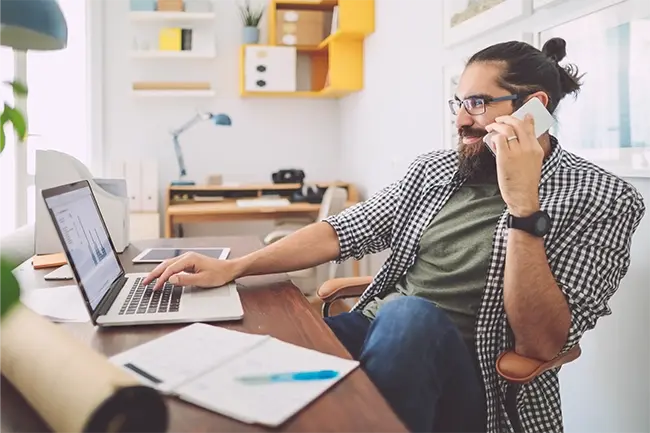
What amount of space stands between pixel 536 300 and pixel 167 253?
1.02 m

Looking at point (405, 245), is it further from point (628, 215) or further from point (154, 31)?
point (154, 31)

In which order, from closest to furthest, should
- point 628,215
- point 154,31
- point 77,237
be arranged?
point 77,237 < point 628,215 < point 154,31

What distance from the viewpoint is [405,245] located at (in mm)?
1645

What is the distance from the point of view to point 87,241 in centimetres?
123

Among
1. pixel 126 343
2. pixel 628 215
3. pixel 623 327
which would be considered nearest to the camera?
pixel 126 343

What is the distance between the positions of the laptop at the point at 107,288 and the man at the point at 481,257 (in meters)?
0.07

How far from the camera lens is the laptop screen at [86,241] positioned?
3.57 ft

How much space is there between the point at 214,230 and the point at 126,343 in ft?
11.1

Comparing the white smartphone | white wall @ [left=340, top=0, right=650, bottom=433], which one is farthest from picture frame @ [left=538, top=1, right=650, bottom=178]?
the white smartphone

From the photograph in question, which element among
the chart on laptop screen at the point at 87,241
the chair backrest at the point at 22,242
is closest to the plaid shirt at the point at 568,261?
the chart on laptop screen at the point at 87,241

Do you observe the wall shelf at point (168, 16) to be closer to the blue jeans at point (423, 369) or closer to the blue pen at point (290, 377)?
the blue jeans at point (423, 369)

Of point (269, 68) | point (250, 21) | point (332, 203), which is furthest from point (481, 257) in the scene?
point (250, 21)

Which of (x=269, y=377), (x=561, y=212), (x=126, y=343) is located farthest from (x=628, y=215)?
(x=126, y=343)

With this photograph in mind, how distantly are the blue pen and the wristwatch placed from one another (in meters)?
0.60
